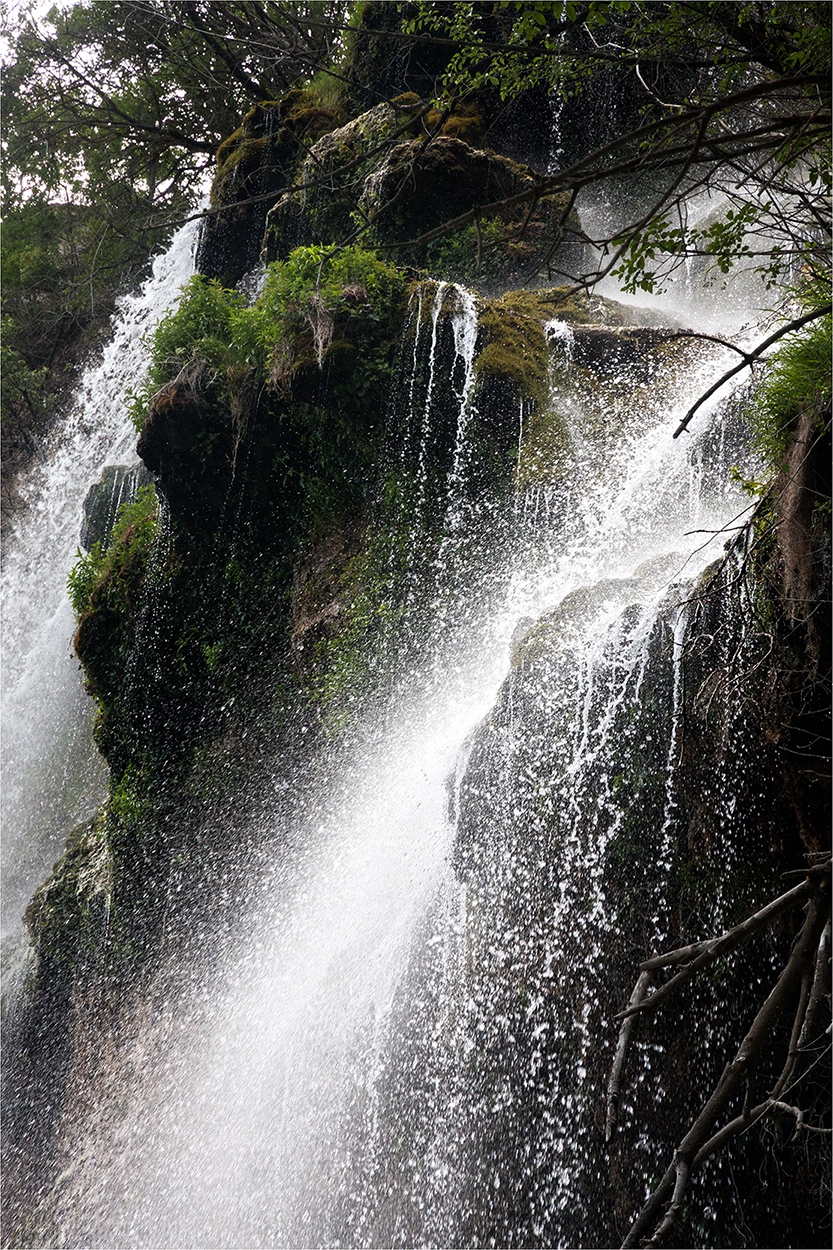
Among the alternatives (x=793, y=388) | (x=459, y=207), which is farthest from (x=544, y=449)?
(x=459, y=207)

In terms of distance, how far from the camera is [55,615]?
473 inches

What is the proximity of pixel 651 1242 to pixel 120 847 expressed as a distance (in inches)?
270

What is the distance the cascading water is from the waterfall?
503cm

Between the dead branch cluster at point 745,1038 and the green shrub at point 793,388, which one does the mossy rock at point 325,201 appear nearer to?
the green shrub at point 793,388

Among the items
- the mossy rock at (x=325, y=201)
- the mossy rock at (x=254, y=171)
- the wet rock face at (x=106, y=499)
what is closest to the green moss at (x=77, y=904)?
the wet rock face at (x=106, y=499)

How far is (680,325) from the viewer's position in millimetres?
7629

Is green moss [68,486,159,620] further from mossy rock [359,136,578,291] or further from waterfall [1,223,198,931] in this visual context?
mossy rock [359,136,578,291]

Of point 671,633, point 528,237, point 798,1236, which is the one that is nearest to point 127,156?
point 528,237

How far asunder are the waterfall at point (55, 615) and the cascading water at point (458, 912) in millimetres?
5030

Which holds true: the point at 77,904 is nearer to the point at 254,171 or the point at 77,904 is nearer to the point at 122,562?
the point at 122,562

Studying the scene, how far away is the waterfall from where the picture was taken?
11180mm

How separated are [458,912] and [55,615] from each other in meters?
9.23

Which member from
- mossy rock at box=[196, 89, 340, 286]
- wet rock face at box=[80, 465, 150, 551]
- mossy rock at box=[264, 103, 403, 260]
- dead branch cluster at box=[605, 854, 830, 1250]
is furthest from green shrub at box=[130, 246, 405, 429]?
dead branch cluster at box=[605, 854, 830, 1250]

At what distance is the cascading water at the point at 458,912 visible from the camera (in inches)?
155
